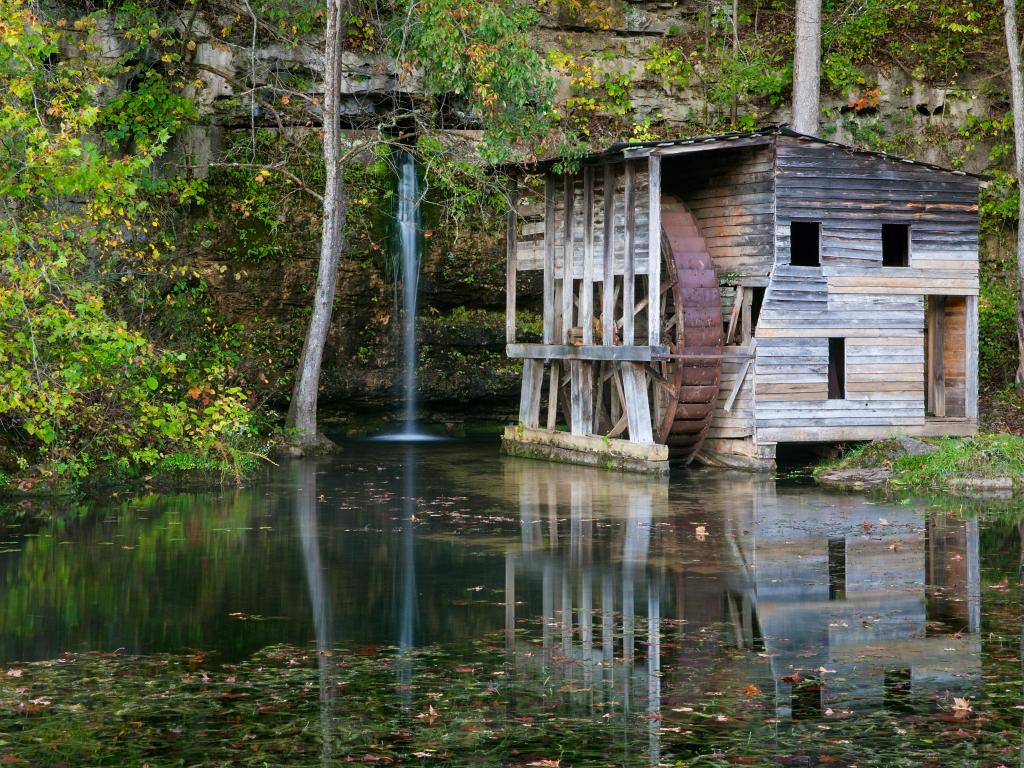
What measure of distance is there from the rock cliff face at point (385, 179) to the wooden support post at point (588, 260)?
340 centimetres

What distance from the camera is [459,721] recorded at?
23.2 feet

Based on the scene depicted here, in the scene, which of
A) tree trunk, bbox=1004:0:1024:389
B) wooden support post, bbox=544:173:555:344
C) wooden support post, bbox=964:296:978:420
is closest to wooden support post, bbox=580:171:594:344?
wooden support post, bbox=544:173:555:344

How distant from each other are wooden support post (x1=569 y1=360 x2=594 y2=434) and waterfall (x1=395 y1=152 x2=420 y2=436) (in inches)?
221

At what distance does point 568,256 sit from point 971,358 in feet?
21.6

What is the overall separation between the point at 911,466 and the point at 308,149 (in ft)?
44.4

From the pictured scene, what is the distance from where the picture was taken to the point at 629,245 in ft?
64.3

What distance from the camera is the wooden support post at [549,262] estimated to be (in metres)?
21.8

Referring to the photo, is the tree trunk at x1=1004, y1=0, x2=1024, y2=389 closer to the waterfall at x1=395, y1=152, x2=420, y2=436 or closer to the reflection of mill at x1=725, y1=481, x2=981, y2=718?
the reflection of mill at x1=725, y1=481, x2=981, y2=718

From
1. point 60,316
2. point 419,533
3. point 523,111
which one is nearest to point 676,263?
point 523,111

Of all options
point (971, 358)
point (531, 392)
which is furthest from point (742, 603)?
point (531, 392)

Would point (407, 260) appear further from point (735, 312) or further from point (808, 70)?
point (808, 70)

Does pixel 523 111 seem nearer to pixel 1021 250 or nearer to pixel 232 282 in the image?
pixel 232 282

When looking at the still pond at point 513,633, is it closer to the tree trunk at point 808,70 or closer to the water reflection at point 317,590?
the water reflection at point 317,590

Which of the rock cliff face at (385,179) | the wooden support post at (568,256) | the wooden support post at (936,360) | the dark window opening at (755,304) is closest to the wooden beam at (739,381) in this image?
the dark window opening at (755,304)
